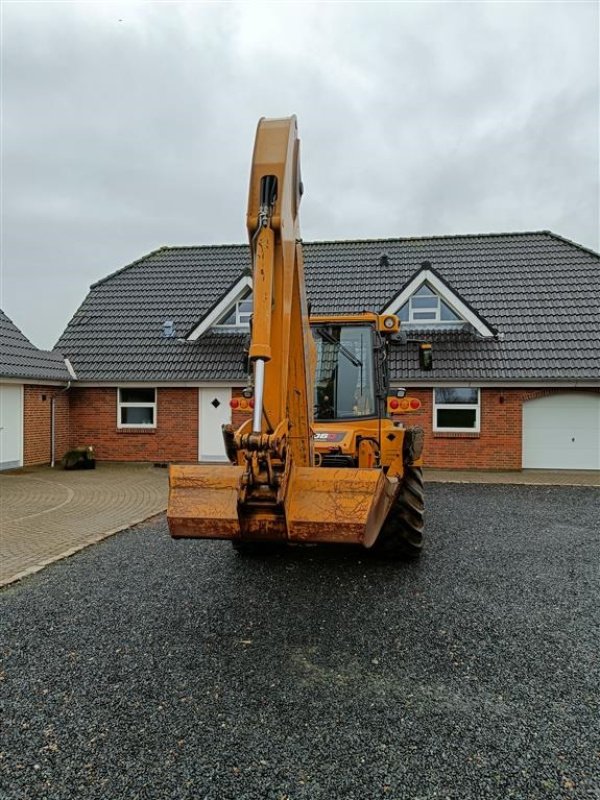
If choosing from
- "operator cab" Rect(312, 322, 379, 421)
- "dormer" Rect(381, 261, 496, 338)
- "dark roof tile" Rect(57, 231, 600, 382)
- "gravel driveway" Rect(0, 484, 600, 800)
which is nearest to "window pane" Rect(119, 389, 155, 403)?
"dark roof tile" Rect(57, 231, 600, 382)

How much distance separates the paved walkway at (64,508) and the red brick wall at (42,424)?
616mm

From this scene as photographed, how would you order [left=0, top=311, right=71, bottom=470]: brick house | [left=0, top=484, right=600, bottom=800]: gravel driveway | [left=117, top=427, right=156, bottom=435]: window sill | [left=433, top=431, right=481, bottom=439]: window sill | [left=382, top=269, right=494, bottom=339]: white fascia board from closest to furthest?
[left=0, top=484, right=600, bottom=800]: gravel driveway → [left=0, top=311, right=71, bottom=470]: brick house → [left=433, top=431, right=481, bottom=439]: window sill → [left=382, top=269, right=494, bottom=339]: white fascia board → [left=117, top=427, right=156, bottom=435]: window sill

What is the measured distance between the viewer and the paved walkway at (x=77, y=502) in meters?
6.91

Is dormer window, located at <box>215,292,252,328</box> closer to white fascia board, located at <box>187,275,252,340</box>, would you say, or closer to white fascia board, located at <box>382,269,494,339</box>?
white fascia board, located at <box>187,275,252,340</box>

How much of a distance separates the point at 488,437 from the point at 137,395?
32.0 ft

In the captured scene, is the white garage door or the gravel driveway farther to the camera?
the white garage door

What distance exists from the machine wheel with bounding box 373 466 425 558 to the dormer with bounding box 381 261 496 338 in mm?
10003

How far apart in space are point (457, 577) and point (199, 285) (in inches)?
589

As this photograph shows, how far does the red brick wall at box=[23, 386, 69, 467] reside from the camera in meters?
14.8

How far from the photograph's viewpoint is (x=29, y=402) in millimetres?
14781

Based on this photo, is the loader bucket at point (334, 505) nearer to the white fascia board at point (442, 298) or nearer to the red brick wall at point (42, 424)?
the white fascia board at point (442, 298)

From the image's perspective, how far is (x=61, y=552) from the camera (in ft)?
22.1

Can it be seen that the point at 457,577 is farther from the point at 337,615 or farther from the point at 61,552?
the point at 61,552

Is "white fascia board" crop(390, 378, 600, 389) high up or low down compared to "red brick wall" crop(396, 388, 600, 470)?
up
